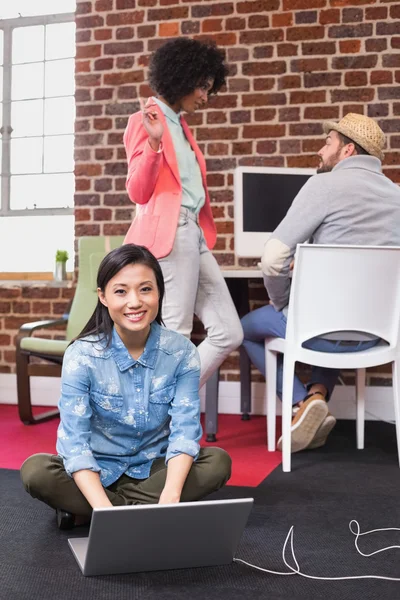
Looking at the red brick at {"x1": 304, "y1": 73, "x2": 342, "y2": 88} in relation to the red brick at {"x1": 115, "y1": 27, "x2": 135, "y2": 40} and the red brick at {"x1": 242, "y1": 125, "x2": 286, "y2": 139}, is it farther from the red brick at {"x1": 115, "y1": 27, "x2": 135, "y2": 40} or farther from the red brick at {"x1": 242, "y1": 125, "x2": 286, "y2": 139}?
the red brick at {"x1": 115, "y1": 27, "x2": 135, "y2": 40}

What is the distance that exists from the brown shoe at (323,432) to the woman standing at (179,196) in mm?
486

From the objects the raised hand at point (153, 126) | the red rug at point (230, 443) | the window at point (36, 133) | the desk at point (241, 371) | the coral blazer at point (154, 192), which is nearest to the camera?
the raised hand at point (153, 126)

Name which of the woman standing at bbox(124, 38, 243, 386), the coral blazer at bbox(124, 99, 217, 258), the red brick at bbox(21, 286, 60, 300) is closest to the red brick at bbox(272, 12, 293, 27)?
the woman standing at bbox(124, 38, 243, 386)

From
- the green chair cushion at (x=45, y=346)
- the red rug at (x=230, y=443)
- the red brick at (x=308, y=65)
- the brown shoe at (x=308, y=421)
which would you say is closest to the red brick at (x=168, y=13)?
the red brick at (x=308, y=65)

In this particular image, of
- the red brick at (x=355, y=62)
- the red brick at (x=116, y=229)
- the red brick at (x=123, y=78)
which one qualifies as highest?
the red brick at (x=355, y=62)

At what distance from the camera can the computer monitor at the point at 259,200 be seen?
354cm

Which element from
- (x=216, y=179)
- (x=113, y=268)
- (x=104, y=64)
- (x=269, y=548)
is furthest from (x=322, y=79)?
(x=269, y=548)

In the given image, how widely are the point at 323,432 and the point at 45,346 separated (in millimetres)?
1454

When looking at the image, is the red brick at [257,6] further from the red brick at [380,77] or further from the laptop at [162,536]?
the laptop at [162,536]

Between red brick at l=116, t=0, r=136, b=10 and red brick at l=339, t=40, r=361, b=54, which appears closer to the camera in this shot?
red brick at l=339, t=40, r=361, b=54

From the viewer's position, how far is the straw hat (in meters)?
2.82

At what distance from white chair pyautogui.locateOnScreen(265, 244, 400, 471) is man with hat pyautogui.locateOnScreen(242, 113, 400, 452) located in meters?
0.05

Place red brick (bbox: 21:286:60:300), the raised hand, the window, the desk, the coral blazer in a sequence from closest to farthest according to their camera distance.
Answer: the raised hand
the coral blazer
the desk
red brick (bbox: 21:286:60:300)
the window

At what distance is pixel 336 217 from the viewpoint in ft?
9.04
